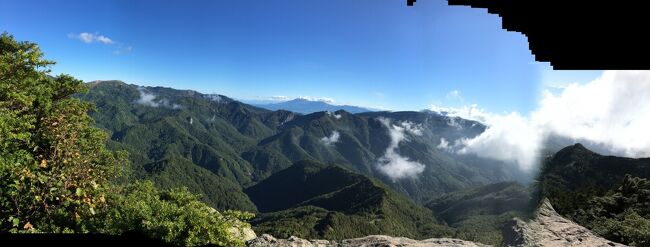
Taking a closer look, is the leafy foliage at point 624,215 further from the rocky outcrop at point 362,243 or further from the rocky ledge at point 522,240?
the rocky outcrop at point 362,243

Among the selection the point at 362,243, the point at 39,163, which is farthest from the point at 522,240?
the point at 39,163

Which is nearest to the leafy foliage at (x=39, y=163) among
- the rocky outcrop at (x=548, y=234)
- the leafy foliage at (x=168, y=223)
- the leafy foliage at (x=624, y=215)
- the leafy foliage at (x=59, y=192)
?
the leafy foliage at (x=59, y=192)

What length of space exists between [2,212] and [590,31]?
28131 mm

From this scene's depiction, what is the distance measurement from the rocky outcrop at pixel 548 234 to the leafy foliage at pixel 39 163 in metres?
28.1

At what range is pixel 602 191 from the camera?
79625 millimetres

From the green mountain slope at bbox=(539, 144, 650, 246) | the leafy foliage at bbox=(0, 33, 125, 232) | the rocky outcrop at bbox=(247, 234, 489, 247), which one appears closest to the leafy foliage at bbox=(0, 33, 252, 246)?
the leafy foliage at bbox=(0, 33, 125, 232)

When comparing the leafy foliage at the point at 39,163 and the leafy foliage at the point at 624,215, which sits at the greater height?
the leafy foliage at the point at 39,163

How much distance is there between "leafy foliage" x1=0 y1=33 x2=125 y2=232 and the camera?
2111 cm

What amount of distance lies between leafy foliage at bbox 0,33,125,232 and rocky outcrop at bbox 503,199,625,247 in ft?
92.2

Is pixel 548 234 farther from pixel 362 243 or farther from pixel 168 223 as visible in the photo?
pixel 168 223

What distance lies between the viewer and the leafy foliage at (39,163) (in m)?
21.1

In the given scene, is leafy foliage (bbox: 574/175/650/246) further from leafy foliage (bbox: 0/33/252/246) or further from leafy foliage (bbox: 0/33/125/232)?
leafy foliage (bbox: 0/33/125/232)

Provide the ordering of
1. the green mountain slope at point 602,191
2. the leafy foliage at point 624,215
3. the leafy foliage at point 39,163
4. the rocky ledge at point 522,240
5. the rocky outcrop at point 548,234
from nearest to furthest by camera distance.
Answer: the leafy foliage at point 39,163 < the rocky outcrop at point 548,234 < the rocky ledge at point 522,240 < the leafy foliage at point 624,215 < the green mountain slope at point 602,191

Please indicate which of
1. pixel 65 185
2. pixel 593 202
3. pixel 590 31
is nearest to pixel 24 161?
pixel 65 185
